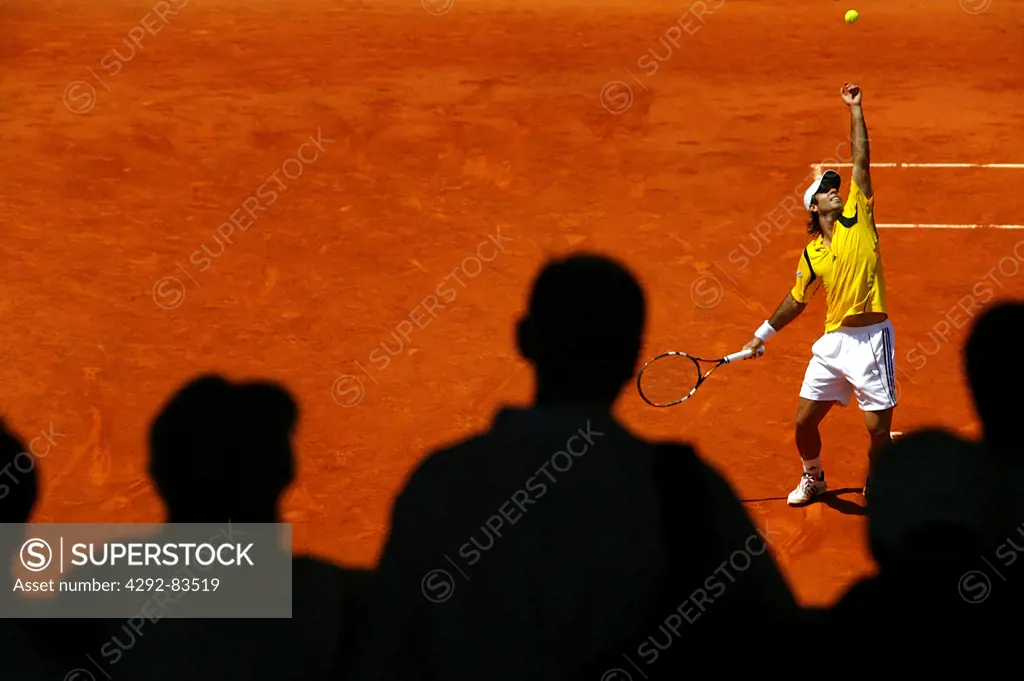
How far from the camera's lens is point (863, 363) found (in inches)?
328

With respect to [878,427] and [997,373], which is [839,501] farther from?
[997,373]

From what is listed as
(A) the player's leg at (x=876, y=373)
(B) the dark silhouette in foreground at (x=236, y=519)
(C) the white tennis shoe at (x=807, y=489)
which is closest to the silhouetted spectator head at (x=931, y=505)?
(C) the white tennis shoe at (x=807, y=489)

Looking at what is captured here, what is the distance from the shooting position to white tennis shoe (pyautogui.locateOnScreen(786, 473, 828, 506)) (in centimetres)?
900

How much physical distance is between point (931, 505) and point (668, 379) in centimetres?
231

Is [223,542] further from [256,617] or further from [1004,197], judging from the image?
[1004,197]

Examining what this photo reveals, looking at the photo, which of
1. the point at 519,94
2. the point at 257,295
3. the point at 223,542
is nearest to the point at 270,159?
the point at 257,295

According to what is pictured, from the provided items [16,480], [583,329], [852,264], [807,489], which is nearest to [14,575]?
[16,480]

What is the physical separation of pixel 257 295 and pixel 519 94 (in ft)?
12.5

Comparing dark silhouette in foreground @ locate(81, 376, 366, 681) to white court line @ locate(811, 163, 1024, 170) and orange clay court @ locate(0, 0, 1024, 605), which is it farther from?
white court line @ locate(811, 163, 1024, 170)

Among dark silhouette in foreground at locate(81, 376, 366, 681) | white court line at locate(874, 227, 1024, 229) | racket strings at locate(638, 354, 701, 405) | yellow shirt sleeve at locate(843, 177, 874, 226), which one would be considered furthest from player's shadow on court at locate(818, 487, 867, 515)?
dark silhouette in foreground at locate(81, 376, 366, 681)

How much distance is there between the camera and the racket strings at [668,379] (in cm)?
979

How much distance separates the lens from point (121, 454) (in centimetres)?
965

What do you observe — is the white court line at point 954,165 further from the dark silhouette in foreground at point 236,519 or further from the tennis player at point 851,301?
the dark silhouette in foreground at point 236,519

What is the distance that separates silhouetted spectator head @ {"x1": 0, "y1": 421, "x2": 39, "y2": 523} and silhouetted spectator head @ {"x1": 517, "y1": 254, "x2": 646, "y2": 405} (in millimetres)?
4216
